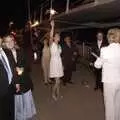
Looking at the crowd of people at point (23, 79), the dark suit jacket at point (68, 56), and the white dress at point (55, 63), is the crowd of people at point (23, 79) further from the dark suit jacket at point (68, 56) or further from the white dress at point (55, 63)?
the dark suit jacket at point (68, 56)

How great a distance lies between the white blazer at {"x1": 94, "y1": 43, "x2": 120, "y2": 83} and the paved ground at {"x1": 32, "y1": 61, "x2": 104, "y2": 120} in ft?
7.73

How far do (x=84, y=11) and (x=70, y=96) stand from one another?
340cm

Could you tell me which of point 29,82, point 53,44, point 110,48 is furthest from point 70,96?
point 110,48

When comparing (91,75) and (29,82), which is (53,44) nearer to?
(29,82)

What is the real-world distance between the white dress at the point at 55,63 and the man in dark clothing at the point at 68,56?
2563mm

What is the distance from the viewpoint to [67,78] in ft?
57.7

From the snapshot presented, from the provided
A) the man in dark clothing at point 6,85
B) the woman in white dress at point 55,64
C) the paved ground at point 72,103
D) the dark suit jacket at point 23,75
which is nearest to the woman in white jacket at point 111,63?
the dark suit jacket at point 23,75

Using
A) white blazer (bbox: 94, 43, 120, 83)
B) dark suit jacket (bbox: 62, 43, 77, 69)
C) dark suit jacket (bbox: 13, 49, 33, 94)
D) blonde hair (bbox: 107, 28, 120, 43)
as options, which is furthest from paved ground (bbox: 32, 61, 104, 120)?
blonde hair (bbox: 107, 28, 120, 43)

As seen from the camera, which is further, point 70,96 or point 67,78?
point 67,78

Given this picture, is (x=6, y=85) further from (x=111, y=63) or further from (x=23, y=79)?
(x=111, y=63)

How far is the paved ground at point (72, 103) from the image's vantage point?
11.5 metres

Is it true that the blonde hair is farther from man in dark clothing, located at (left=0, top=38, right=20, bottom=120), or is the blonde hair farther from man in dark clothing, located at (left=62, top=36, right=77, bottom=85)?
man in dark clothing, located at (left=62, top=36, right=77, bottom=85)

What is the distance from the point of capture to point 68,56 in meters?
17.0

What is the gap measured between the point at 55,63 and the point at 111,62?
4947 millimetres
